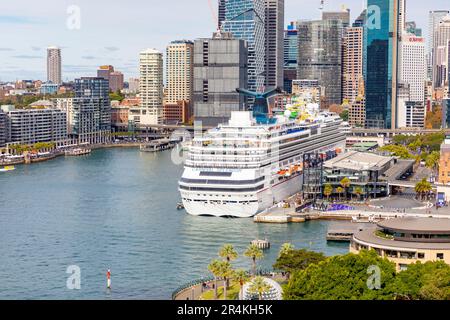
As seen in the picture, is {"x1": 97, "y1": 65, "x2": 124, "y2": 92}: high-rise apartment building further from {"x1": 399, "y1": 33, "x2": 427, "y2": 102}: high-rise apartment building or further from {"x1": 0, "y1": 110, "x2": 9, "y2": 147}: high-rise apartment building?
{"x1": 0, "y1": 110, "x2": 9, "y2": 147}: high-rise apartment building

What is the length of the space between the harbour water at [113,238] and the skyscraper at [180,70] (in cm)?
3598

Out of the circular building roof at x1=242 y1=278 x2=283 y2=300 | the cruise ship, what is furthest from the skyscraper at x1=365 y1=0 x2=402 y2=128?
the circular building roof at x1=242 y1=278 x2=283 y2=300

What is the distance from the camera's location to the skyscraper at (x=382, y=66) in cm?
5390

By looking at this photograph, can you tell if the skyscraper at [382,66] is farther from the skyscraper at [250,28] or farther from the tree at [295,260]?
the tree at [295,260]

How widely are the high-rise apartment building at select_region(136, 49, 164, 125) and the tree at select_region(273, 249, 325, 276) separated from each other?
155ft

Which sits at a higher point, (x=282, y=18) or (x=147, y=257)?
(x=282, y=18)

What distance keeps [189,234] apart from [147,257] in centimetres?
265

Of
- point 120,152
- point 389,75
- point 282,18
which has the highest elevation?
point 282,18

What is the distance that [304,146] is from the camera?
2616 centimetres

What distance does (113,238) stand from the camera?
16.7 m

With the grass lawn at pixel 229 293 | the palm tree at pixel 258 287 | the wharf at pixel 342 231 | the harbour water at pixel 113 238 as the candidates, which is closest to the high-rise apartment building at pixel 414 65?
the harbour water at pixel 113 238

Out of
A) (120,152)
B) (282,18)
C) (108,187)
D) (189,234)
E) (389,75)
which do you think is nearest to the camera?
(189,234)
